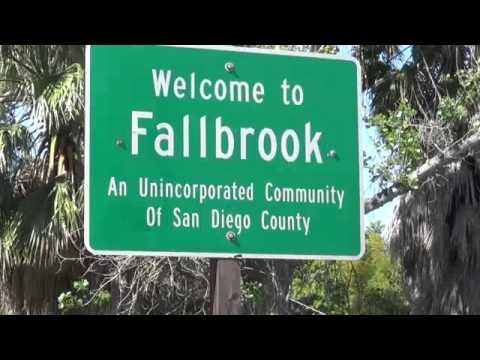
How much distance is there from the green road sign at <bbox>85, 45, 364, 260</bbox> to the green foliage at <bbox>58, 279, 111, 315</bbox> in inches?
233

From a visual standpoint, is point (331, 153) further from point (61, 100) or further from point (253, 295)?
point (61, 100)

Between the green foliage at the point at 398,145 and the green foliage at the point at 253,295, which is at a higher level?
the green foliage at the point at 398,145

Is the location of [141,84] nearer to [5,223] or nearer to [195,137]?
[195,137]

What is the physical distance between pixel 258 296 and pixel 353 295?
5011 mm

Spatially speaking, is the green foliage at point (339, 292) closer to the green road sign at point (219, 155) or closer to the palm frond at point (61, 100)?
the palm frond at point (61, 100)

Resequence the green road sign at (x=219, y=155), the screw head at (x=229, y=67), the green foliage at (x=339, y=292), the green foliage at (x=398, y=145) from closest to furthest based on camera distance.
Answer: the green road sign at (x=219, y=155), the screw head at (x=229, y=67), the green foliage at (x=398, y=145), the green foliage at (x=339, y=292)

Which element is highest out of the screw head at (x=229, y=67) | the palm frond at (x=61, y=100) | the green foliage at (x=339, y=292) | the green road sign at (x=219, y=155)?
the palm frond at (x=61, y=100)

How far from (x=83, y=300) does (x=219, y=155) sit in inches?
256

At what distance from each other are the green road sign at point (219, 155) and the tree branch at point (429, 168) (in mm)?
6208

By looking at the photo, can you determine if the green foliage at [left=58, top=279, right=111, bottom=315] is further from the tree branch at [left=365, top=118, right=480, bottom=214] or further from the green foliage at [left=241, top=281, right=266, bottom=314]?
the tree branch at [left=365, top=118, right=480, bottom=214]

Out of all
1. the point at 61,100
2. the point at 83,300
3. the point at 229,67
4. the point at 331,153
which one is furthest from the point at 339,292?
the point at 229,67

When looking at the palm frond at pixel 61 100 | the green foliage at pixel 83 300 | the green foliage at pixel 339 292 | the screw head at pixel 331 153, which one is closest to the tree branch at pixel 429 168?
the green foliage at pixel 339 292

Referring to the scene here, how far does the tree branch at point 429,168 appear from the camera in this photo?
9672 millimetres

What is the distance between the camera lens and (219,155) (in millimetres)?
3332
